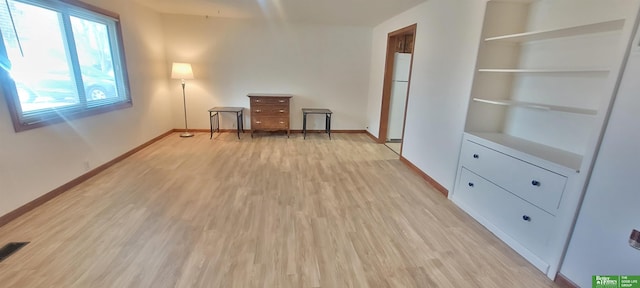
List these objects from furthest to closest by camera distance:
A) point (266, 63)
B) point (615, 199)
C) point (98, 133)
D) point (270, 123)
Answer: point (266, 63)
point (270, 123)
point (98, 133)
point (615, 199)

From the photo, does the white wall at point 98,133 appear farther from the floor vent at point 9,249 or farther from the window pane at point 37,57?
the floor vent at point 9,249

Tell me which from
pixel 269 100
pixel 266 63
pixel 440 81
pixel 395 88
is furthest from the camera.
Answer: pixel 266 63

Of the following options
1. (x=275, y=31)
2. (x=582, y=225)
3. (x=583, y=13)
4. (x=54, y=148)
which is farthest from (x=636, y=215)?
(x=275, y=31)

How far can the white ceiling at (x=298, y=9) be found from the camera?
12.9 feet

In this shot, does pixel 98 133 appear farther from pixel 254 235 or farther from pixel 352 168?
pixel 352 168

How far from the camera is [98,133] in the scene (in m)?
3.47

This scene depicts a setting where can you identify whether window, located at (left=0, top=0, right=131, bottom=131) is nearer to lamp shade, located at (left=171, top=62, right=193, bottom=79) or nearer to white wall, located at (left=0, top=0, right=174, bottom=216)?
white wall, located at (left=0, top=0, right=174, bottom=216)

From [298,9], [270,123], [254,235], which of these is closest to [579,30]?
[254,235]

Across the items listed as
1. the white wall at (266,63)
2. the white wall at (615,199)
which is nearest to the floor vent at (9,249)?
the white wall at (615,199)

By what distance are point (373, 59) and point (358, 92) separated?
2.48 ft

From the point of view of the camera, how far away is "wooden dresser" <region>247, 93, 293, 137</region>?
5391 mm

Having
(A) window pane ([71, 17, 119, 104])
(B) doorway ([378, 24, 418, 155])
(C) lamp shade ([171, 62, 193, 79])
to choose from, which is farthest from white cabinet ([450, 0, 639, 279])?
(C) lamp shade ([171, 62, 193, 79])

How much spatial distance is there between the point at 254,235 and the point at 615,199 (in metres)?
2.37

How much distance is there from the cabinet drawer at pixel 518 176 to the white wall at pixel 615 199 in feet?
0.66
